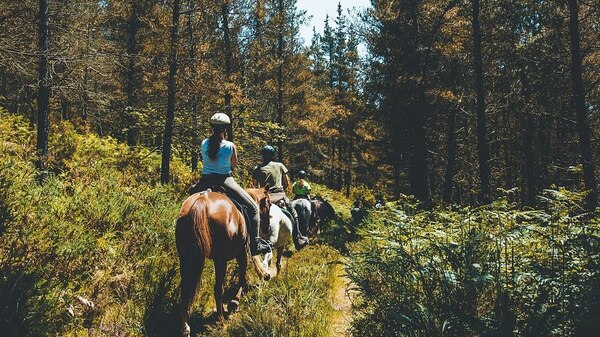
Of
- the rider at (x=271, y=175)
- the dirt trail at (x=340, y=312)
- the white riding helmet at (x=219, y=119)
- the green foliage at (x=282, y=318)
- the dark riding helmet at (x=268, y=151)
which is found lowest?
the dirt trail at (x=340, y=312)

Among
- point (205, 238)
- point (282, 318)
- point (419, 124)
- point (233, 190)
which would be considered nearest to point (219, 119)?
point (233, 190)

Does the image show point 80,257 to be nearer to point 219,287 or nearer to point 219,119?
point 219,287

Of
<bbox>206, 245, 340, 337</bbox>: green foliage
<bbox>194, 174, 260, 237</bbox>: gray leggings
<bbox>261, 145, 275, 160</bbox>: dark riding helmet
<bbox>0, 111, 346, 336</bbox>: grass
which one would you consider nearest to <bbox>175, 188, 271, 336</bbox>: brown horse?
<bbox>194, 174, 260, 237</bbox>: gray leggings

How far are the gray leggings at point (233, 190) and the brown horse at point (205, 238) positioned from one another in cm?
28

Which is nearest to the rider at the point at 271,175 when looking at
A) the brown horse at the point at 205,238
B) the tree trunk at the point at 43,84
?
the brown horse at the point at 205,238

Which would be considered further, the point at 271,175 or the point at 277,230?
the point at 271,175

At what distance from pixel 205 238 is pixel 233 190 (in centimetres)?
124

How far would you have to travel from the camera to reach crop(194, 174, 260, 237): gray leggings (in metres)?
5.37

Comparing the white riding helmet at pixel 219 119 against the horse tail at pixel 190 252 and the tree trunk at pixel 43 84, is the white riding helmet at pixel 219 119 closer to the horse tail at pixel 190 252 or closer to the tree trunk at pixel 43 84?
the horse tail at pixel 190 252

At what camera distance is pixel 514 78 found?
60.2ft

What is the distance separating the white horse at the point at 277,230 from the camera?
22.6 ft

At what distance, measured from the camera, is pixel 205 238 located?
4.32 m

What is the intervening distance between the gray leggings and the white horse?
3.58 feet

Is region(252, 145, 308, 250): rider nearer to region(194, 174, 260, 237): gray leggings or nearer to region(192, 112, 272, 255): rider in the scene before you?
region(194, 174, 260, 237): gray leggings
